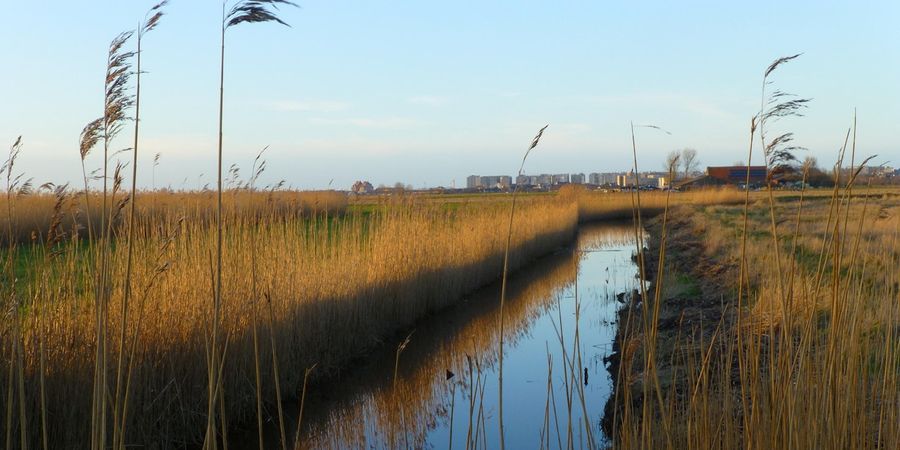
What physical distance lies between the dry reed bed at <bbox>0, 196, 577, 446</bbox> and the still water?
0.36 m

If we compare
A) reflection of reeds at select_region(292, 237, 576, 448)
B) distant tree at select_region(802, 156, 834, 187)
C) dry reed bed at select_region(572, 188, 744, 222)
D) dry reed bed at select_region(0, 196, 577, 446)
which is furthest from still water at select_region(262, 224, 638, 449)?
dry reed bed at select_region(572, 188, 744, 222)

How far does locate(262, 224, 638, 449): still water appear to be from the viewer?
476cm

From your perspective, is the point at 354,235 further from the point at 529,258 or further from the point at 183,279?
the point at 529,258

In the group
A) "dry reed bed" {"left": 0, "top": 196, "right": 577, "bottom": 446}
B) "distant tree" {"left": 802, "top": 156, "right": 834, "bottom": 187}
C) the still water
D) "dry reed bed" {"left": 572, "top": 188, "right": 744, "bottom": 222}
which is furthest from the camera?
"dry reed bed" {"left": 572, "top": 188, "right": 744, "bottom": 222}

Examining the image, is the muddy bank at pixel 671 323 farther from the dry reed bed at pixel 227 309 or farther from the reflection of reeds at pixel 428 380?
the dry reed bed at pixel 227 309

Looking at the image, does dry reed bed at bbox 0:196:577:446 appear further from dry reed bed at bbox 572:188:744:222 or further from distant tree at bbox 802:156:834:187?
dry reed bed at bbox 572:188:744:222

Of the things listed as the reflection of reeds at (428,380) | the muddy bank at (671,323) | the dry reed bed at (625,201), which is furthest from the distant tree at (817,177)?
the dry reed bed at (625,201)

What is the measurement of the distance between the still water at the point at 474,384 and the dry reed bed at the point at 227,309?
361 mm

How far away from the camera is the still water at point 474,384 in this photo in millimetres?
4758

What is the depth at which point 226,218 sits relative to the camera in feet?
18.9

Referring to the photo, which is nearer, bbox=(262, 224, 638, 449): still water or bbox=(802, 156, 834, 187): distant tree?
bbox=(802, 156, 834, 187): distant tree

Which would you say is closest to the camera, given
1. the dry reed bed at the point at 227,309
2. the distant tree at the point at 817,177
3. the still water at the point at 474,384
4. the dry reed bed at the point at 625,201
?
the distant tree at the point at 817,177

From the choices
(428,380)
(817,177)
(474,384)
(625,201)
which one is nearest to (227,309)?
(428,380)

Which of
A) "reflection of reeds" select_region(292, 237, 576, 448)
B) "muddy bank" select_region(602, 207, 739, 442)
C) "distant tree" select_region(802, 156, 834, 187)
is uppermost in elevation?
"distant tree" select_region(802, 156, 834, 187)
